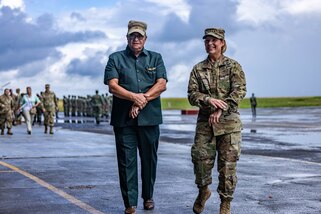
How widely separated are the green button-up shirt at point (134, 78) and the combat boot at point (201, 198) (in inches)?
36.8

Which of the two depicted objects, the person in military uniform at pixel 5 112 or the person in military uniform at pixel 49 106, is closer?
the person in military uniform at pixel 49 106

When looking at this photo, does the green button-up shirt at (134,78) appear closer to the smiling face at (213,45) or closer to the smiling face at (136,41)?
the smiling face at (136,41)

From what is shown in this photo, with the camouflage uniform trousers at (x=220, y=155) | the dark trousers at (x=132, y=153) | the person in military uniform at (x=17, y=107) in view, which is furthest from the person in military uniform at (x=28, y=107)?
the camouflage uniform trousers at (x=220, y=155)

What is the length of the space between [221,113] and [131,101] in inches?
42.0

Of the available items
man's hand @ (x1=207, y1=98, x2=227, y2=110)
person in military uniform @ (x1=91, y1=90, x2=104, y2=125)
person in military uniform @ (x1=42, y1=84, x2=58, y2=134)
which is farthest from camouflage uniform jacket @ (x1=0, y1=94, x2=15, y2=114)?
man's hand @ (x1=207, y1=98, x2=227, y2=110)

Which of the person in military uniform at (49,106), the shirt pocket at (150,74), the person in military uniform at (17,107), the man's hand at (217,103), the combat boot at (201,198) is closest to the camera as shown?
the man's hand at (217,103)

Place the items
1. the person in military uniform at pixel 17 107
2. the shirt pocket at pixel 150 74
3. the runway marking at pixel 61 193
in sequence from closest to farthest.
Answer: the shirt pocket at pixel 150 74 < the runway marking at pixel 61 193 < the person in military uniform at pixel 17 107

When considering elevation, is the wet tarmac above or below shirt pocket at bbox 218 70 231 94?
below

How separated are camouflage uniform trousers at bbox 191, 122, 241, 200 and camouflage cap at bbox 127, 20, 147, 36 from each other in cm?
120

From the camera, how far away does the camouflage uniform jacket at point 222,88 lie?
7.29 metres

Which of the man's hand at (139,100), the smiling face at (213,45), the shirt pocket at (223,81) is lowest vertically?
the man's hand at (139,100)

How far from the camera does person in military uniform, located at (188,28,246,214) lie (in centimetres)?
730

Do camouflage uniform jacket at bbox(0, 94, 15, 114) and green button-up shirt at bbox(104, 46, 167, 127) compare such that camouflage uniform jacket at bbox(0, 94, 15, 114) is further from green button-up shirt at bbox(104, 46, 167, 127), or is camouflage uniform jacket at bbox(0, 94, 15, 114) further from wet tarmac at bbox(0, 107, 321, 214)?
green button-up shirt at bbox(104, 46, 167, 127)

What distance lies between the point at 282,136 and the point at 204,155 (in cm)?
1736
